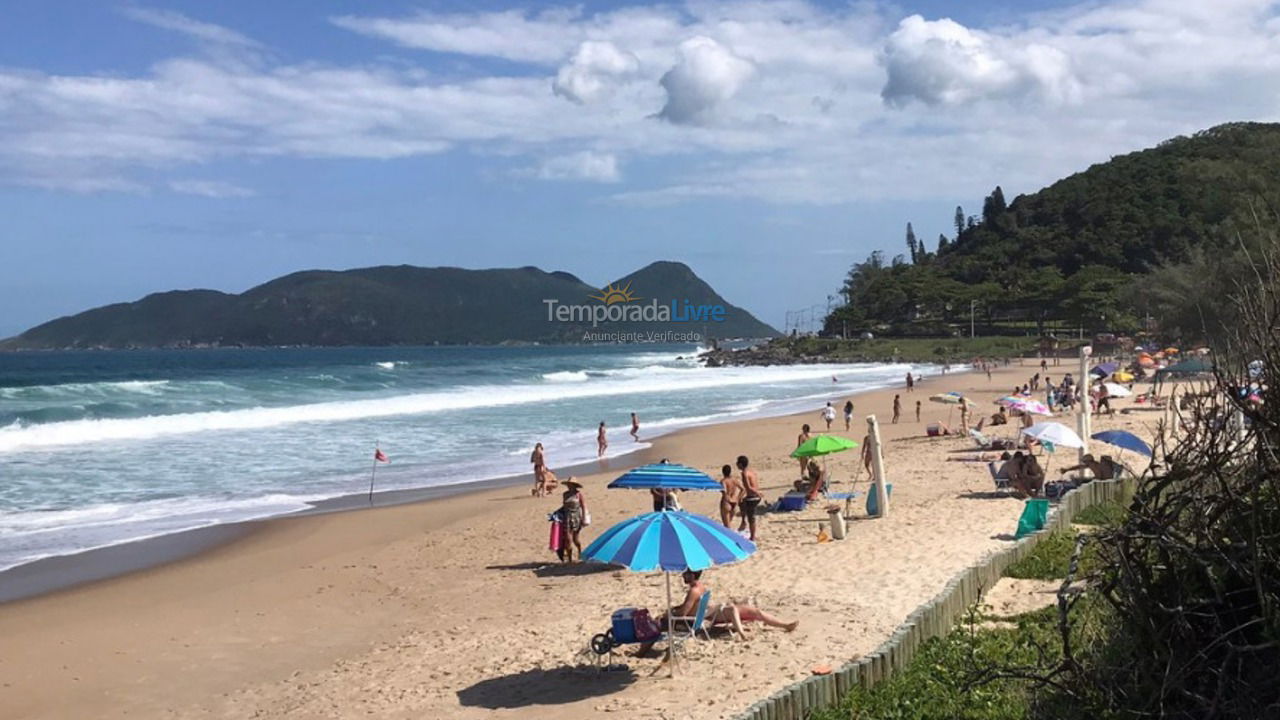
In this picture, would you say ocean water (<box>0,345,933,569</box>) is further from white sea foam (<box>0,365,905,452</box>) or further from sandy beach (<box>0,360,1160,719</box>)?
sandy beach (<box>0,360,1160,719</box>)

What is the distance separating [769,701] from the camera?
6.72m

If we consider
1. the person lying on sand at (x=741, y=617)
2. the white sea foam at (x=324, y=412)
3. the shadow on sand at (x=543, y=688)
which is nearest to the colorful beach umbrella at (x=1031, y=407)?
the person lying on sand at (x=741, y=617)

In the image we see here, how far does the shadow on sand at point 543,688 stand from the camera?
8273 millimetres

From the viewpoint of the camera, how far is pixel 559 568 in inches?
518

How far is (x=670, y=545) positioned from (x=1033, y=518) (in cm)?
592

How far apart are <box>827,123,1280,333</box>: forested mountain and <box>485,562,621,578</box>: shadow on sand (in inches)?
2386

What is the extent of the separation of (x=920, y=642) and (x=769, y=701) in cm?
194

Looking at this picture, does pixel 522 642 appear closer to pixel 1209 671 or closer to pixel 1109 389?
pixel 1209 671

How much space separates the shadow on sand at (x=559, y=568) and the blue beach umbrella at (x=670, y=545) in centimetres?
418

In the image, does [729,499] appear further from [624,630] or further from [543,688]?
[543,688]

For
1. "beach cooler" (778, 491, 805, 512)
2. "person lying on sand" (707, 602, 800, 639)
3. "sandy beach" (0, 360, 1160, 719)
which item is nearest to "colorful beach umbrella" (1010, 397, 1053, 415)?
"sandy beach" (0, 360, 1160, 719)

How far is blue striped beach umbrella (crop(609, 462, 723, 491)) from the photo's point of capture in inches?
484

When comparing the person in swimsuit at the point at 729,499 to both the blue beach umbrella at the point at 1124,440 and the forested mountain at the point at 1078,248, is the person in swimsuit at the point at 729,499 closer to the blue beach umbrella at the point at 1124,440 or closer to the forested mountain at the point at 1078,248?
the blue beach umbrella at the point at 1124,440

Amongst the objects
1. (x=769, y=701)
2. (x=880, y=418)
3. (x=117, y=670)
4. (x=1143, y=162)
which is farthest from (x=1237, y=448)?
(x=1143, y=162)
